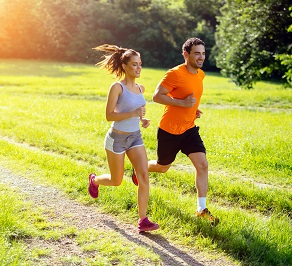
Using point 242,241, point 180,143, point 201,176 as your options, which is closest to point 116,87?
point 180,143

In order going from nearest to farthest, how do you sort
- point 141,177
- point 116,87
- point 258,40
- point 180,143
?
1. point 116,87
2. point 141,177
3. point 180,143
4. point 258,40

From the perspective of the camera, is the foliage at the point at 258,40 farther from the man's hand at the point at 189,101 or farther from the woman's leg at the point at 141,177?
the woman's leg at the point at 141,177

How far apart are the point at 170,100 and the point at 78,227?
1.76 metres

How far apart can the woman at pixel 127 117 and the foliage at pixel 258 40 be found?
580 inches

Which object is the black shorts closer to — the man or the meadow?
the man

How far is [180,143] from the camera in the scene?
236 inches

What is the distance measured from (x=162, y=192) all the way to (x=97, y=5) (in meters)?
51.4

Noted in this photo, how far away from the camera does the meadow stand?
5.18m

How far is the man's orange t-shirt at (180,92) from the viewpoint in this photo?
5766mm

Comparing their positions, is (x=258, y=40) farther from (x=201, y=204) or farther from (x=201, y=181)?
(x=201, y=204)

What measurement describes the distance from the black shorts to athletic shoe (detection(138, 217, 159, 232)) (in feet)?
3.57

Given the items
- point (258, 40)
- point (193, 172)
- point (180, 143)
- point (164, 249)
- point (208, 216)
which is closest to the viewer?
point (164, 249)

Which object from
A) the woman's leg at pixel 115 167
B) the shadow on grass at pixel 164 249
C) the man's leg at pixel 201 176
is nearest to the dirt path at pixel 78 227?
the shadow on grass at pixel 164 249

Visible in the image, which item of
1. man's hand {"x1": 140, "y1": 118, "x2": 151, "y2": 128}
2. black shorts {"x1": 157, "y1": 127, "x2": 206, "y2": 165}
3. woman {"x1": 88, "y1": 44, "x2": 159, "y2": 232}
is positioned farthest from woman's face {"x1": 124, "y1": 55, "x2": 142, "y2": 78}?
black shorts {"x1": 157, "y1": 127, "x2": 206, "y2": 165}
